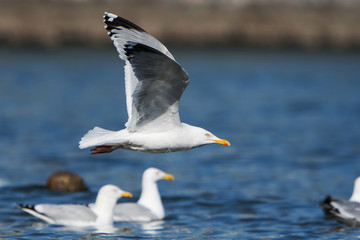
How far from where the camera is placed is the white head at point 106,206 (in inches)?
415

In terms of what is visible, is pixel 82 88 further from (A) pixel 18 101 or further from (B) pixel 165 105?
(B) pixel 165 105

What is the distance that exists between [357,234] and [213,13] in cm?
4222

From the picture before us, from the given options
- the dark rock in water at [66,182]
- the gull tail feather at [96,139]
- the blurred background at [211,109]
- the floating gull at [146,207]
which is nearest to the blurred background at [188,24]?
the blurred background at [211,109]

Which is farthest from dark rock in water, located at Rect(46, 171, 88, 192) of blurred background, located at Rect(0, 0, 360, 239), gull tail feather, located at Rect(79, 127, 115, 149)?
gull tail feather, located at Rect(79, 127, 115, 149)

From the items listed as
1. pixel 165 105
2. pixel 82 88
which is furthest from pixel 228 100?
pixel 165 105

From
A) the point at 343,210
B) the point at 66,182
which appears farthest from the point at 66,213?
the point at 343,210

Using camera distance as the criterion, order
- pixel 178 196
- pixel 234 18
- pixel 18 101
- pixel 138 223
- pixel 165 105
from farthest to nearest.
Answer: pixel 234 18
pixel 18 101
pixel 178 196
pixel 138 223
pixel 165 105

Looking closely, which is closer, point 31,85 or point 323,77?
point 31,85

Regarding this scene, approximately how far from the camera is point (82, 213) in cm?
1058

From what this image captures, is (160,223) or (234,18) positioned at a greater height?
(234,18)

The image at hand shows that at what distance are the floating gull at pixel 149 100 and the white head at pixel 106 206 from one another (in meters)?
2.11

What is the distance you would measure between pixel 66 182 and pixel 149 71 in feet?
19.3

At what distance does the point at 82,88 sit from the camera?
104 feet

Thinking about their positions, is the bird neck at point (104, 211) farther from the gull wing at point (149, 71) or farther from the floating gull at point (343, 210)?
the floating gull at point (343, 210)
